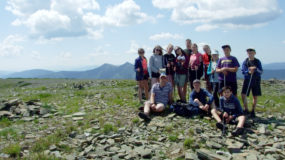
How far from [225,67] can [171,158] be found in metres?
5.29

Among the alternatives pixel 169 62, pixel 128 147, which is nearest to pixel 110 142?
pixel 128 147

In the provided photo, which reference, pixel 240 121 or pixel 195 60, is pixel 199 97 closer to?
pixel 195 60

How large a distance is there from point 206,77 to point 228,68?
2053 mm

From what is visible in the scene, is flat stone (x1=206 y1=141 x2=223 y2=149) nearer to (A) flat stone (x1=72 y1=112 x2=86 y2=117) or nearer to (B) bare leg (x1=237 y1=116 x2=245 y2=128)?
(B) bare leg (x1=237 y1=116 x2=245 y2=128)

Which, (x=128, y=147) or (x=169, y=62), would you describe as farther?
(x=169, y=62)

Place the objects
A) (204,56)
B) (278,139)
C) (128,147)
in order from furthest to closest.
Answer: (204,56)
(278,139)
(128,147)

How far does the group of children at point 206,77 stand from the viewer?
9.95 metres

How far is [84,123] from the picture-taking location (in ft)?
35.2

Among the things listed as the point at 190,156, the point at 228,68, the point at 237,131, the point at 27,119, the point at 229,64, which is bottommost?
the point at 190,156

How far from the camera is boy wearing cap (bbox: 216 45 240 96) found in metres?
10.4

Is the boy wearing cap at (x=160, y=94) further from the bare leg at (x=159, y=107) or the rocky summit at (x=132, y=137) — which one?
the rocky summit at (x=132, y=137)

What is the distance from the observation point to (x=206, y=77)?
40.5ft

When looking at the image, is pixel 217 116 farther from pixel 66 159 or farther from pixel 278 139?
pixel 66 159

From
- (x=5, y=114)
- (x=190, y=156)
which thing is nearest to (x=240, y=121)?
(x=190, y=156)
